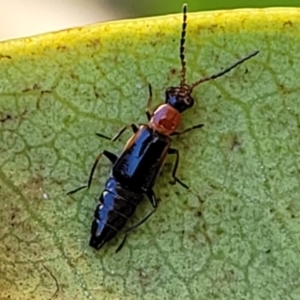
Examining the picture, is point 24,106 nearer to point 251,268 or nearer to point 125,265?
point 125,265

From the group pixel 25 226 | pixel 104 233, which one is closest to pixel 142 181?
pixel 104 233

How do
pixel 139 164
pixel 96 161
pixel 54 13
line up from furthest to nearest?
pixel 54 13 < pixel 139 164 < pixel 96 161

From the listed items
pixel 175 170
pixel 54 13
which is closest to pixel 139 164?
pixel 175 170

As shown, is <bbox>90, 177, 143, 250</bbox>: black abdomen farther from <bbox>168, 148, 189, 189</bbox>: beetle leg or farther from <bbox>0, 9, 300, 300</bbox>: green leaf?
<bbox>168, 148, 189, 189</bbox>: beetle leg

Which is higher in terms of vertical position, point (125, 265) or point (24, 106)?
point (24, 106)

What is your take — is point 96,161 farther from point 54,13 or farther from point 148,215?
point 54,13

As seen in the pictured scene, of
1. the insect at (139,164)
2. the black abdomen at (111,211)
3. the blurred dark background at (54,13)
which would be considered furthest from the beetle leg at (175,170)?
the blurred dark background at (54,13)
